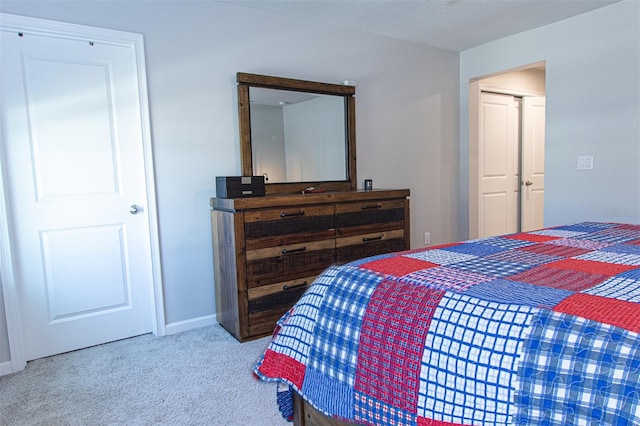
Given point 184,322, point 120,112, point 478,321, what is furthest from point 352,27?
point 478,321

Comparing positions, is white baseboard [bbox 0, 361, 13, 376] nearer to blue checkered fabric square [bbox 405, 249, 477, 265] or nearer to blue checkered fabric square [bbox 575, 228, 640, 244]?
blue checkered fabric square [bbox 405, 249, 477, 265]

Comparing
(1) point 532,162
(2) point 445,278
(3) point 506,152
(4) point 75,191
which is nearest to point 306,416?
(2) point 445,278


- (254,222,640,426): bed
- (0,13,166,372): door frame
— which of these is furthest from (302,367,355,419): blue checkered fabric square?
(0,13,166,372): door frame

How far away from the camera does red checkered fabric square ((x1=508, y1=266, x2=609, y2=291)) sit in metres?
1.11

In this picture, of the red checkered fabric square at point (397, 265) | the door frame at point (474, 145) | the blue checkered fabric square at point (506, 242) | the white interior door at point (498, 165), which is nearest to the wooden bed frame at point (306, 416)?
the red checkered fabric square at point (397, 265)

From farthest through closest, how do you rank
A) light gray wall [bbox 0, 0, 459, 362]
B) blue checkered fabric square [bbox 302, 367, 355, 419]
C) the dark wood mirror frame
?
1. the dark wood mirror frame
2. light gray wall [bbox 0, 0, 459, 362]
3. blue checkered fabric square [bbox 302, 367, 355, 419]

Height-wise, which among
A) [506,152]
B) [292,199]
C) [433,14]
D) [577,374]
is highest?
[433,14]

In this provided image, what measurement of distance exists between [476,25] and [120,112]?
290cm

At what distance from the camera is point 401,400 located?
1.06 metres

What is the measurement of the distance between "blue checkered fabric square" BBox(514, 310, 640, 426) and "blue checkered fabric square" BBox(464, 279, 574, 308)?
0.07 metres

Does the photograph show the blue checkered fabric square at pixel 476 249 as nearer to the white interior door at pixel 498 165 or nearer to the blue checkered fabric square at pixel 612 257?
the blue checkered fabric square at pixel 612 257

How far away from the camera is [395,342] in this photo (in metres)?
1.11

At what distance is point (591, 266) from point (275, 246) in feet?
5.94

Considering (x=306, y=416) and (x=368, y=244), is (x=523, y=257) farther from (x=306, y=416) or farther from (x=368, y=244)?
(x=368, y=244)
